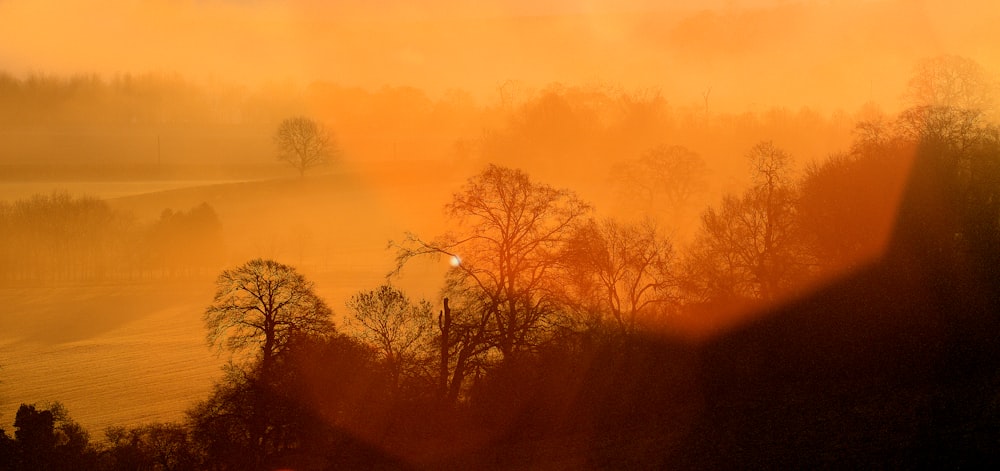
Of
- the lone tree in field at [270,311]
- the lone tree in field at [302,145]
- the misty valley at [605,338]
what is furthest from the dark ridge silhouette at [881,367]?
the lone tree in field at [302,145]

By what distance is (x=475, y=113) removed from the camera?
86.4 meters

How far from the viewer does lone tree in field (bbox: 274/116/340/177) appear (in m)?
74.8

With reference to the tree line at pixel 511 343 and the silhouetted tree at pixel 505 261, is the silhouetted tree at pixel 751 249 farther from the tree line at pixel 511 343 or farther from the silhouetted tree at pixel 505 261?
the silhouetted tree at pixel 505 261

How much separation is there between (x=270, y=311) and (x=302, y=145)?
55.1 m

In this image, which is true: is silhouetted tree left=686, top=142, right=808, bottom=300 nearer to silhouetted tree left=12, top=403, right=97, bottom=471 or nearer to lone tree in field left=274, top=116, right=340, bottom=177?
silhouetted tree left=12, top=403, right=97, bottom=471

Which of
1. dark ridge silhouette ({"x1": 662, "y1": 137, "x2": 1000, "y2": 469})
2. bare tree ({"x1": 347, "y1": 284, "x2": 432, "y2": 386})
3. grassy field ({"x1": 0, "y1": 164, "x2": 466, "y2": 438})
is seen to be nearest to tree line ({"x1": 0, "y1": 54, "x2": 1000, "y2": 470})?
bare tree ({"x1": 347, "y1": 284, "x2": 432, "y2": 386})

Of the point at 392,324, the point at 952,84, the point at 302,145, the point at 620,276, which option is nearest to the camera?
the point at 392,324

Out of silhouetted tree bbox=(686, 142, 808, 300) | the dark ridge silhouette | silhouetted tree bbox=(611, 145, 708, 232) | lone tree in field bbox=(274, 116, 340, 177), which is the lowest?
the dark ridge silhouette

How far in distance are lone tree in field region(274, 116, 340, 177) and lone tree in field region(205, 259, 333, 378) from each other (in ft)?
175

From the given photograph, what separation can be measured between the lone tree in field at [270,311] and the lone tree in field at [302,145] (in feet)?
175

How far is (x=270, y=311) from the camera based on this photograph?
21.8 metres

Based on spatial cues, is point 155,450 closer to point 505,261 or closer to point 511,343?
point 511,343

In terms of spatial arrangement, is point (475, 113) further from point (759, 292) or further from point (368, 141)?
point (759, 292)

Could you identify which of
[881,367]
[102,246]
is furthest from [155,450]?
[102,246]
